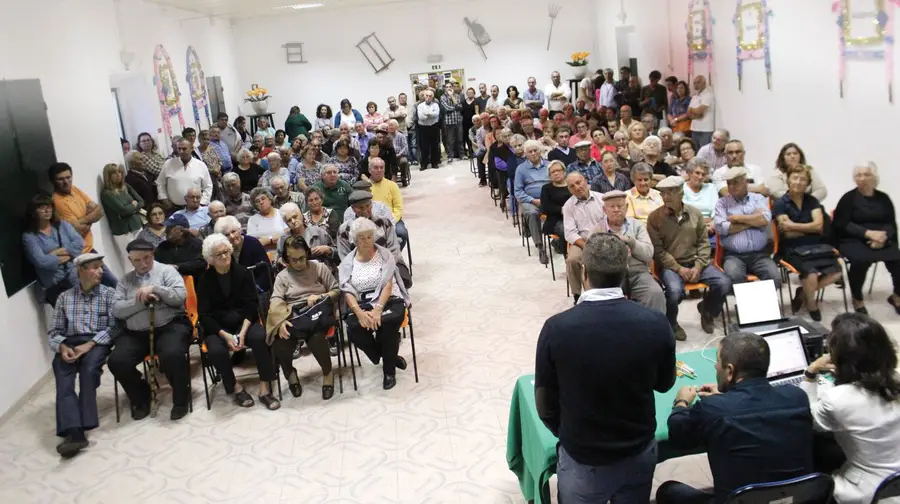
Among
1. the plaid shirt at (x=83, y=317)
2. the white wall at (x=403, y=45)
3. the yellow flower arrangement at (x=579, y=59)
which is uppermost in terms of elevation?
the white wall at (x=403, y=45)

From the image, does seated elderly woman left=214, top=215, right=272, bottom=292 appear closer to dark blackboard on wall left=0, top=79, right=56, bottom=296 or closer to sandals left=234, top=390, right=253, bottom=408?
sandals left=234, top=390, right=253, bottom=408

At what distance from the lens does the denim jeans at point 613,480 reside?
2.53m

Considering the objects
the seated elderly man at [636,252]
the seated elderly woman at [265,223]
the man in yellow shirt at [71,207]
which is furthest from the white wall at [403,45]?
the seated elderly man at [636,252]

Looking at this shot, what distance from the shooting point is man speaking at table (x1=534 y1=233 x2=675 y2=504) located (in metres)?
2.38

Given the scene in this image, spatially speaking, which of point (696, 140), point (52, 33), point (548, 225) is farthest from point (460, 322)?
point (696, 140)

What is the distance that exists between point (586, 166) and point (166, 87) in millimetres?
6858

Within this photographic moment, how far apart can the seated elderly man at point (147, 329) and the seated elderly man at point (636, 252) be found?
2843 mm

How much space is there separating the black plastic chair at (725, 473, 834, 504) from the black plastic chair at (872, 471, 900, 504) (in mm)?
157

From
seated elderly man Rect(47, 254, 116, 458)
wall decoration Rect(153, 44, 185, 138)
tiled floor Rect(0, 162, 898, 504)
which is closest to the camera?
tiled floor Rect(0, 162, 898, 504)

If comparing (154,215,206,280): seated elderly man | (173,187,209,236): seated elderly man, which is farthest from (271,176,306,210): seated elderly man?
(154,215,206,280): seated elderly man

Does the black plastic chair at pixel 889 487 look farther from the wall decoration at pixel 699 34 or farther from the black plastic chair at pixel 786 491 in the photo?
the wall decoration at pixel 699 34

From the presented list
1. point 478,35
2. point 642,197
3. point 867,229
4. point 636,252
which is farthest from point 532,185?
point 478,35

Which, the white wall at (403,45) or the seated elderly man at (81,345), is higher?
the white wall at (403,45)

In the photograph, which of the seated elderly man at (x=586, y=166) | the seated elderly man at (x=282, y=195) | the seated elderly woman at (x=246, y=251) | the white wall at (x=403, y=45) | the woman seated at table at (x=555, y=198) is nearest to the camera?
the seated elderly woman at (x=246, y=251)
